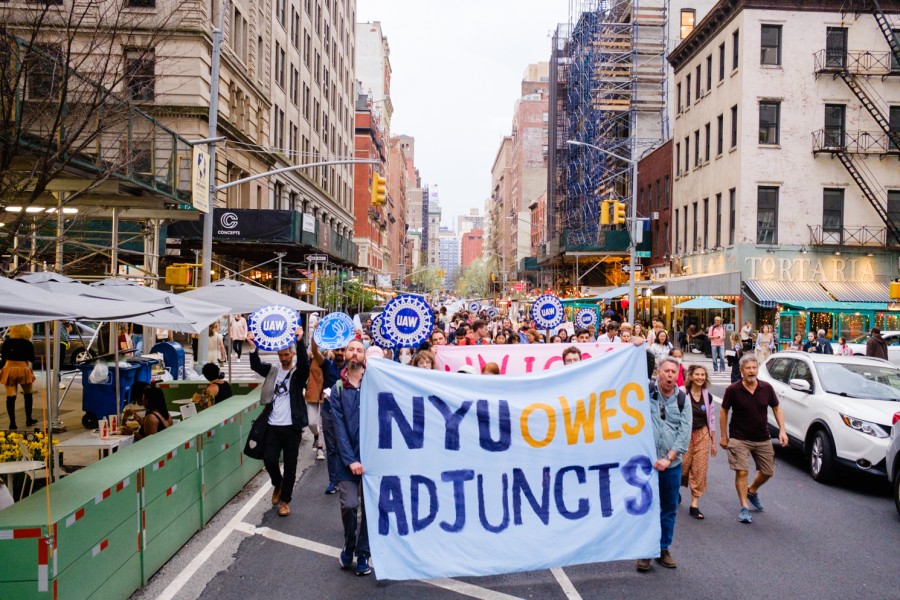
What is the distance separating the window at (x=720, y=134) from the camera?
35812 mm

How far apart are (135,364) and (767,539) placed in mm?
11576

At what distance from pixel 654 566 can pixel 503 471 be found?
172cm

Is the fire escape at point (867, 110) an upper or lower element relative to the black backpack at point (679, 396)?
upper

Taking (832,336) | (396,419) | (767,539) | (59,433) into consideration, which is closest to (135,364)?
(59,433)

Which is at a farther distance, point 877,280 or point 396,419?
point 877,280

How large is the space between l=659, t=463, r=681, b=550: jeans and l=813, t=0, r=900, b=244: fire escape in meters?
31.3

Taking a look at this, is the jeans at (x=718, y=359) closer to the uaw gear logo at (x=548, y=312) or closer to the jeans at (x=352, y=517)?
the uaw gear logo at (x=548, y=312)

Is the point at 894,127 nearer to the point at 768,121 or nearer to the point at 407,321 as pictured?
the point at 768,121

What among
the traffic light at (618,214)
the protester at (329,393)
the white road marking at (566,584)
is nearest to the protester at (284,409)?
the protester at (329,393)

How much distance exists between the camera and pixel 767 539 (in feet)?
23.6

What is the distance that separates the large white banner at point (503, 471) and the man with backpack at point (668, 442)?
276 mm

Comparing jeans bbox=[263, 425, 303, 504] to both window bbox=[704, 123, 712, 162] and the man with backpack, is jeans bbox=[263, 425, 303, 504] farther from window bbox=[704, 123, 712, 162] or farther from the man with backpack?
window bbox=[704, 123, 712, 162]

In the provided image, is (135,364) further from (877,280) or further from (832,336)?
(877,280)

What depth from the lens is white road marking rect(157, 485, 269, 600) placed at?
575cm
